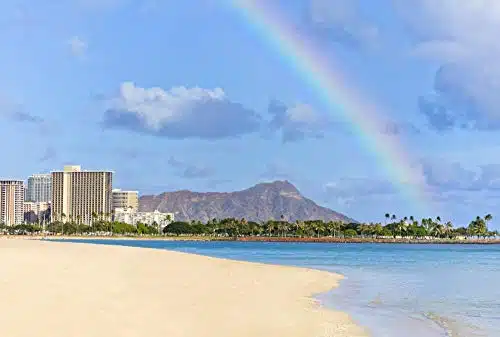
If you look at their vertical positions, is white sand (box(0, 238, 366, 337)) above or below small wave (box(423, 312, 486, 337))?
above

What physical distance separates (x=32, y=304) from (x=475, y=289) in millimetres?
23741

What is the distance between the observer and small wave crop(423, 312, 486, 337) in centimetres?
1794

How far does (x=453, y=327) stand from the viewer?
19.4m

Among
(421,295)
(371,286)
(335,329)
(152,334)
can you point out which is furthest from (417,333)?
(371,286)

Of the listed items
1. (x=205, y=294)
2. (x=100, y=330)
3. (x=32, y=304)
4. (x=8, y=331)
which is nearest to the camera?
(x=8, y=331)

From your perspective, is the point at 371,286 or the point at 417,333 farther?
the point at 371,286

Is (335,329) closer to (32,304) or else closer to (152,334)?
(152,334)

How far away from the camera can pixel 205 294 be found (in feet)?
79.4

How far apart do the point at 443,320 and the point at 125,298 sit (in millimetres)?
9389

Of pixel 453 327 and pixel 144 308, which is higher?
pixel 144 308

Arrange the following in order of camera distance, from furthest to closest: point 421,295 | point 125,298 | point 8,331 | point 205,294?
point 421,295 → point 205,294 → point 125,298 → point 8,331

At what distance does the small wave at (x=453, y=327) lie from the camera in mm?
17938

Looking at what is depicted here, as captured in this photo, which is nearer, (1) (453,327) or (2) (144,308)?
(2) (144,308)

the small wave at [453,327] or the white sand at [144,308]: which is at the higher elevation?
the white sand at [144,308]
